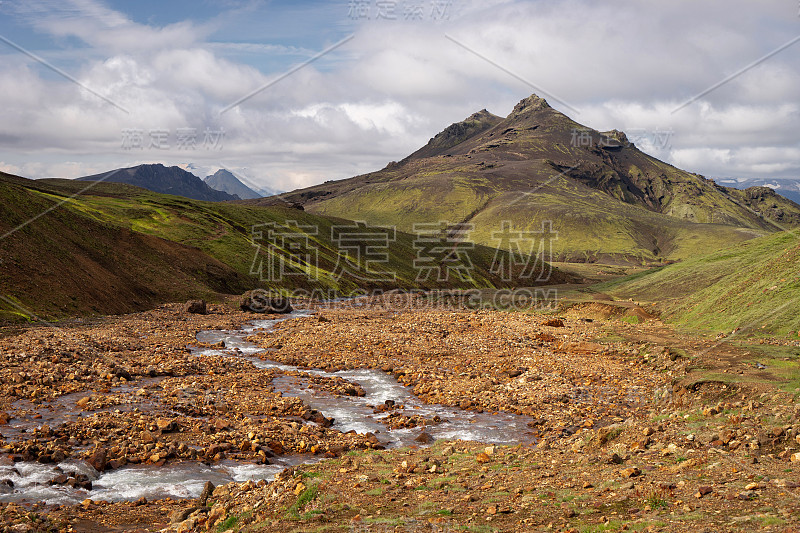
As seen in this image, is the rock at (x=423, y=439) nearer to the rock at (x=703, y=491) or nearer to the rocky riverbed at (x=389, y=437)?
the rocky riverbed at (x=389, y=437)

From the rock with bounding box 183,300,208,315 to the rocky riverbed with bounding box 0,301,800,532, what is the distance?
60.7ft

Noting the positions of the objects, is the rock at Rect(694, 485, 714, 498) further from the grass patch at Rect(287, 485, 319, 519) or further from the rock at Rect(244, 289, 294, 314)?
the rock at Rect(244, 289, 294, 314)

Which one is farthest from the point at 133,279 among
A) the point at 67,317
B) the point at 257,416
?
the point at 257,416

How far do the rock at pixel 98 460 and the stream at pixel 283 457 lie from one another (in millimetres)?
230

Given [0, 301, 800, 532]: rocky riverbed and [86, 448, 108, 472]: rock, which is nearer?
[0, 301, 800, 532]: rocky riverbed

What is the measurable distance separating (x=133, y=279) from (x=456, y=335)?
4273cm

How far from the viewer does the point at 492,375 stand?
34219mm

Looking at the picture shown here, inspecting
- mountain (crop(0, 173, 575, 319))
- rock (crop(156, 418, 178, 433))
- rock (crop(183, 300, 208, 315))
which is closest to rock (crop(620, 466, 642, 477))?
rock (crop(156, 418, 178, 433))

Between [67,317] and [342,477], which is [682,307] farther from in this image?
[67,317]

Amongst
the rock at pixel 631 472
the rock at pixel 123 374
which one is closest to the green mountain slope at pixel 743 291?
the rock at pixel 631 472

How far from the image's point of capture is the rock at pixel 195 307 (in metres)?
61.8

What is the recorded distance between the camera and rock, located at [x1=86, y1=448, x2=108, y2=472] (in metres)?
17.8

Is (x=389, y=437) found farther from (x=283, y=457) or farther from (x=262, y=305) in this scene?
(x=262, y=305)

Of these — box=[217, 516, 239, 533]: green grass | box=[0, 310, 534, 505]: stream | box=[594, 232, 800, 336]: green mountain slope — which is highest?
box=[594, 232, 800, 336]: green mountain slope
